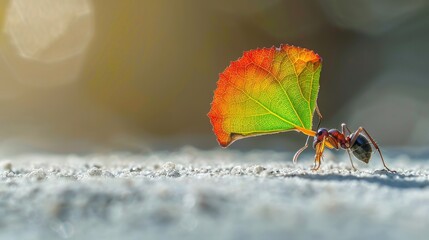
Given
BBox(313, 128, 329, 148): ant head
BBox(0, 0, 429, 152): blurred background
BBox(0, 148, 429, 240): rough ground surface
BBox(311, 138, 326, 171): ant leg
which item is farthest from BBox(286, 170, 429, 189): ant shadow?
BBox(0, 0, 429, 152): blurred background

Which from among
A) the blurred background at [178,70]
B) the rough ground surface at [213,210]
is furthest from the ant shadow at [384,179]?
the blurred background at [178,70]

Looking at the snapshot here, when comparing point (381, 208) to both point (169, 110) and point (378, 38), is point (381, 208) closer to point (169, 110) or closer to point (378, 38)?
point (169, 110)

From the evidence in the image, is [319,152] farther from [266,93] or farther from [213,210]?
[213,210]

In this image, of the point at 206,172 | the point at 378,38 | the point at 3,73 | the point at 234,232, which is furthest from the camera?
the point at 378,38

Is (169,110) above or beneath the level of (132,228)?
above

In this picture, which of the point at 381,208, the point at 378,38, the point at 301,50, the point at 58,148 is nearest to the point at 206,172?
the point at 301,50

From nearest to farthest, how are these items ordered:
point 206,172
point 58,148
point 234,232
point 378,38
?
point 234,232 → point 206,172 → point 58,148 → point 378,38
